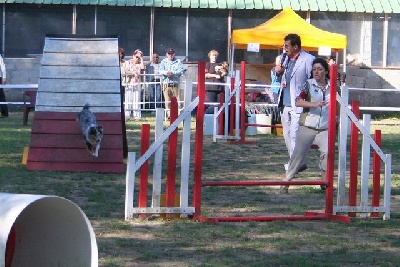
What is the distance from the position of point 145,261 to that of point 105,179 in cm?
535

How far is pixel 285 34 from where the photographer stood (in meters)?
27.3

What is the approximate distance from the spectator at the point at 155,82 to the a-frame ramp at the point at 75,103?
40.1 feet

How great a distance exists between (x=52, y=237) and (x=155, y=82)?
65.8ft

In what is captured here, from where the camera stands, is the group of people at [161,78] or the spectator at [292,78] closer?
the spectator at [292,78]

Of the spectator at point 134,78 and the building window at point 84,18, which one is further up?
the building window at point 84,18

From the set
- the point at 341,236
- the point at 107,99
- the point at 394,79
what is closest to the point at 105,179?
the point at 107,99

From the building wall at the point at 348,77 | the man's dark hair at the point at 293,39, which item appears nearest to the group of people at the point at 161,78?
the building wall at the point at 348,77

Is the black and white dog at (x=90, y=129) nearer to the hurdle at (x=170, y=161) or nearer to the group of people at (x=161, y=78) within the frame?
the hurdle at (x=170, y=161)

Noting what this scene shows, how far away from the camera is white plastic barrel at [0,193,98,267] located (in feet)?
22.1

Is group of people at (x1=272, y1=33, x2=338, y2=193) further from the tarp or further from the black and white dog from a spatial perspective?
the tarp

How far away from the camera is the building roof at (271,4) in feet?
98.1

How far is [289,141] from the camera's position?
13.3 m

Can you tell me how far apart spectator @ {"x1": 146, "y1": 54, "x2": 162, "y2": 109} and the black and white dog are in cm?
1303

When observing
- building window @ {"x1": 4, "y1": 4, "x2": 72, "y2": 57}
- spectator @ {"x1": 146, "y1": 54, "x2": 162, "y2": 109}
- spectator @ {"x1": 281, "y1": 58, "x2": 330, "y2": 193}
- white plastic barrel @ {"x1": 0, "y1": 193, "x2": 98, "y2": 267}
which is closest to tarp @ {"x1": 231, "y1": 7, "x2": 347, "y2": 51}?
spectator @ {"x1": 146, "y1": 54, "x2": 162, "y2": 109}
